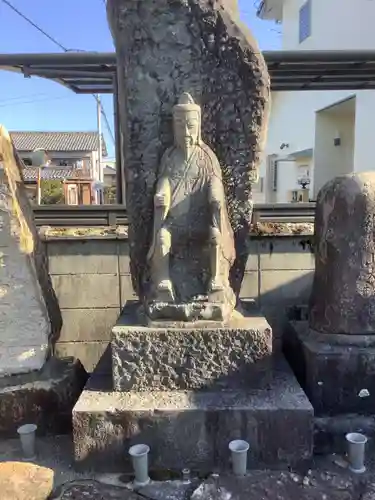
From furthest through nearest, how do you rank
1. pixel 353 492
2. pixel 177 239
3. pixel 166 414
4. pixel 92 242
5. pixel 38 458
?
1. pixel 92 242
2. pixel 177 239
3. pixel 38 458
4. pixel 166 414
5. pixel 353 492

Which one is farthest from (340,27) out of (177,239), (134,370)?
(134,370)

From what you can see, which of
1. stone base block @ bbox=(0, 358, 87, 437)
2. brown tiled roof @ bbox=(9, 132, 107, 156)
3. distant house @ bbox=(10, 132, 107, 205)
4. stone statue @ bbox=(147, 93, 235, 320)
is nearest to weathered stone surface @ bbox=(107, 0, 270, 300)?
stone statue @ bbox=(147, 93, 235, 320)

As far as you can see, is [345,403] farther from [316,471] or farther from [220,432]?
[220,432]

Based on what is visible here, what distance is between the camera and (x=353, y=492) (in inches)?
83.5

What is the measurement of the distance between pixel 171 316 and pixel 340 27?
849cm

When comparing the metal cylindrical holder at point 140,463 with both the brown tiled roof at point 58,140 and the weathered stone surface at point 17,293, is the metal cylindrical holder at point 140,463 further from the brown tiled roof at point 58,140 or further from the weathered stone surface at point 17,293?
the brown tiled roof at point 58,140

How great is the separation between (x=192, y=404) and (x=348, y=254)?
1.15m

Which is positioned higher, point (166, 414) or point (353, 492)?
point (166, 414)

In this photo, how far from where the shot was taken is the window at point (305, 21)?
10.6 meters

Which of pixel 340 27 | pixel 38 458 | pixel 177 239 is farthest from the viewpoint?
pixel 340 27

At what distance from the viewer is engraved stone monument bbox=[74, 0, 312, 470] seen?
2.28m

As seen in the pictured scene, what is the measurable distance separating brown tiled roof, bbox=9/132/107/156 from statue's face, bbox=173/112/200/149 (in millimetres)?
27393

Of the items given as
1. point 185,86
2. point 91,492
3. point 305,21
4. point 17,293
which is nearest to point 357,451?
point 91,492

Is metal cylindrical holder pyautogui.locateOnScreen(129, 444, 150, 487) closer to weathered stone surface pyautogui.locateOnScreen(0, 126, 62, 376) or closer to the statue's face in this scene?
weathered stone surface pyautogui.locateOnScreen(0, 126, 62, 376)
